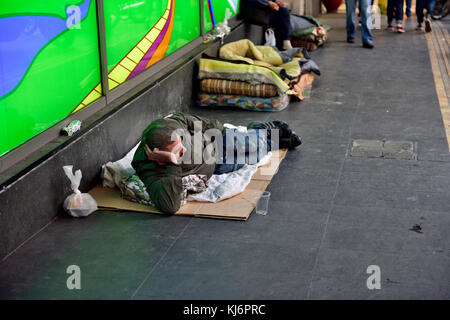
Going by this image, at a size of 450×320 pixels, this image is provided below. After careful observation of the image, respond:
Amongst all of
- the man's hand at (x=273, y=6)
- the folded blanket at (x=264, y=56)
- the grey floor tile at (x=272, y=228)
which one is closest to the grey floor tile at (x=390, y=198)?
the grey floor tile at (x=272, y=228)

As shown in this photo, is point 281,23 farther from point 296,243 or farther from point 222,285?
point 222,285

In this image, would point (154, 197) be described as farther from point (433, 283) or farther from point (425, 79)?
point (425, 79)

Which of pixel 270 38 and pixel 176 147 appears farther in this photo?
pixel 270 38

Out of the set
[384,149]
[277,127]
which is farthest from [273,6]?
[384,149]

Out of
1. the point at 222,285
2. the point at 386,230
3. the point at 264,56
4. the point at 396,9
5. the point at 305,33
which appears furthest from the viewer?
the point at 396,9

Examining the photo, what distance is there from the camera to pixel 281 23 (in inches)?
385

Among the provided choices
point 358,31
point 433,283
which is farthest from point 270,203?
point 358,31

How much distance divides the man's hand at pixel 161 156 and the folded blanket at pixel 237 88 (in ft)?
9.07

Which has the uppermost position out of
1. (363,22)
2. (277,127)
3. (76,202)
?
(363,22)

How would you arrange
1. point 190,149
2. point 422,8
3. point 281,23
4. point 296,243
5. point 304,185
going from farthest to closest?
1. point 422,8
2. point 281,23
3. point 304,185
4. point 190,149
5. point 296,243

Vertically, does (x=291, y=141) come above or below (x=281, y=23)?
below

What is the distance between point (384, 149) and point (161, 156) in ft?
7.63

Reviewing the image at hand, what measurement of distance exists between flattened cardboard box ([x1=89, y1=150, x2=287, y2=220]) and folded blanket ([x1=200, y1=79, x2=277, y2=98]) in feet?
7.09

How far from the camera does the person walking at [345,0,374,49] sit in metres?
10.5
